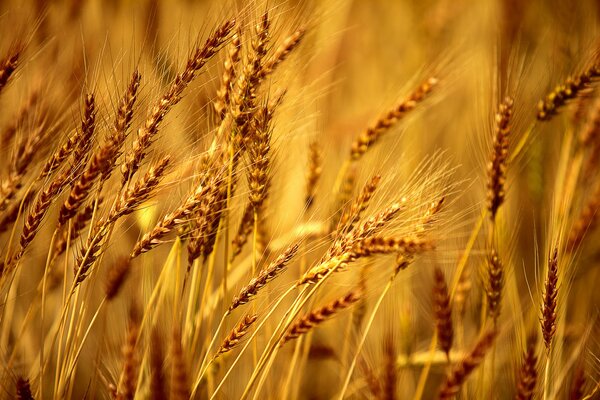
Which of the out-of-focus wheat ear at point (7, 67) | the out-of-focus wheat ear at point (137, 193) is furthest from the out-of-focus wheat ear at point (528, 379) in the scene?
the out-of-focus wheat ear at point (7, 67)

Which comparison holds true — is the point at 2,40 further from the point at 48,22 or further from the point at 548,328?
the point at 548,328

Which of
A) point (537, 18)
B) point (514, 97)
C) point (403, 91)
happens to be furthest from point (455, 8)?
point (514, 97)

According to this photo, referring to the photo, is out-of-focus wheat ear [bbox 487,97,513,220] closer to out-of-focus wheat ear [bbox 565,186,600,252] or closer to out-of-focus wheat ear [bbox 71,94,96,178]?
out-of-focus wheat ear [bbox 565,186,600,252]

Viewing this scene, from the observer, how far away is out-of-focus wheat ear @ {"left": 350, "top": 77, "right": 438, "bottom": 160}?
1.19m

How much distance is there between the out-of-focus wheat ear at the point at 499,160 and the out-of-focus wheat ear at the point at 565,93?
0.18 metres

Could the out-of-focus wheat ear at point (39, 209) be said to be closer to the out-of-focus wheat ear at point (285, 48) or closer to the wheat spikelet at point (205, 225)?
the wheat spikelet at point (205, 225)

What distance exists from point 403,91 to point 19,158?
0.94m

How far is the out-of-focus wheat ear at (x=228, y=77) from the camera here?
3.15 ft

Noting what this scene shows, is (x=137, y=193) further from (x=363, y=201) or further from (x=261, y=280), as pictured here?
(x=363, y=201)

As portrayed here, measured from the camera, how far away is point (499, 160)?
1.02m

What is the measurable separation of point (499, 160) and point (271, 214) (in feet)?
2.05

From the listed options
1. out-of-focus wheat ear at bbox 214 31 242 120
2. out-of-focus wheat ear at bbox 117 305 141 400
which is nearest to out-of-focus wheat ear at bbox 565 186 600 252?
out-of-focus wheat ear at bbox 214 31 242 120

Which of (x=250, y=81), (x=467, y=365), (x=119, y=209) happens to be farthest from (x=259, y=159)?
(x=467, y=365)

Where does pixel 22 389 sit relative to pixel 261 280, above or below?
below
